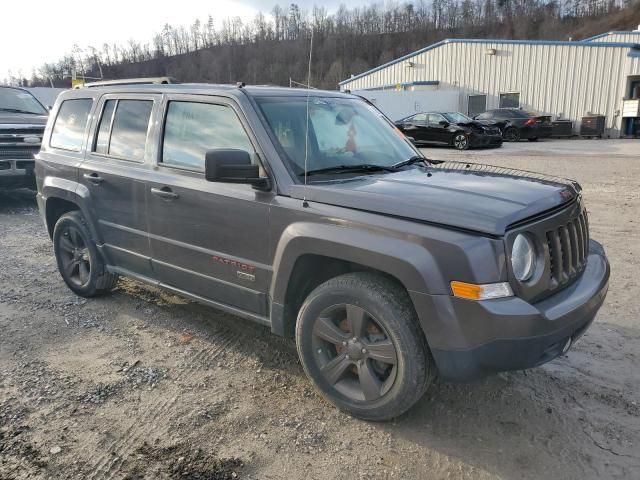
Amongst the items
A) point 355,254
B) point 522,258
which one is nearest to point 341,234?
point 355,254

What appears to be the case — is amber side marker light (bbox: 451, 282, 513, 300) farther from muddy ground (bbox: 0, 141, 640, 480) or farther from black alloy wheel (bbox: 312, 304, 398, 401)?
muddy ground (bbox: 0, 141, 640, 480)

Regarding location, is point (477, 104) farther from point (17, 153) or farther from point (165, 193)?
point (165, 193)

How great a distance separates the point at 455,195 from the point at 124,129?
283cm

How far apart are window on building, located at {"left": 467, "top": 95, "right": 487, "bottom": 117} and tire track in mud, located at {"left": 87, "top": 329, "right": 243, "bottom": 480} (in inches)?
1176

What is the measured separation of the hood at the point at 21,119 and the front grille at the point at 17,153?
1.62ft

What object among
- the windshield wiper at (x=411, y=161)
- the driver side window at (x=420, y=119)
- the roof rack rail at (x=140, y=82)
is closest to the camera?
the windshield wiper at (x=411, y=161)

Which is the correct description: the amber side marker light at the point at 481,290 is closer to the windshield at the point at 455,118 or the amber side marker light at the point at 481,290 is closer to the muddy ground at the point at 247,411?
the muddy ground at the point at 247,411

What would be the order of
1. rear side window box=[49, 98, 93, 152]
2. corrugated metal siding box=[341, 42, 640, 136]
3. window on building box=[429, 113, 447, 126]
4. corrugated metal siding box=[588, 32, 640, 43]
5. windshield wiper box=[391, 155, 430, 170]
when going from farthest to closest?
1. corrugated metal siding box=[588, 32, 640, 43]
2. corrugated metal siding box=[341, 42, 640, 136]
3. window on building box=[429, 113, 447, 126]
4. rear side window box=[49, 98, 93, 152]
5. windshield wiper box=[391, 155, 430, 170]

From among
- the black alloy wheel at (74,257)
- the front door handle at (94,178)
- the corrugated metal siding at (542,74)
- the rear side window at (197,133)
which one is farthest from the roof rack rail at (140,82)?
the corrugated metal siding at (542,74)

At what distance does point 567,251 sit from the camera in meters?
2.94

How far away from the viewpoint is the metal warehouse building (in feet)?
85.9

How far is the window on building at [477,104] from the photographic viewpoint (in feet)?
100

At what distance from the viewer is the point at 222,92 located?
3604mm

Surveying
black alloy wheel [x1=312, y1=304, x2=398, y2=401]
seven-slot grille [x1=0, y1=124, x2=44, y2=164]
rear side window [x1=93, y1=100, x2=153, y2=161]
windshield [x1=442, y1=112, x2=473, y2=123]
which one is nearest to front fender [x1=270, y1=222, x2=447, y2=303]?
black alloy wheel [x1=312, y1=304, x2=398, y2=401]
